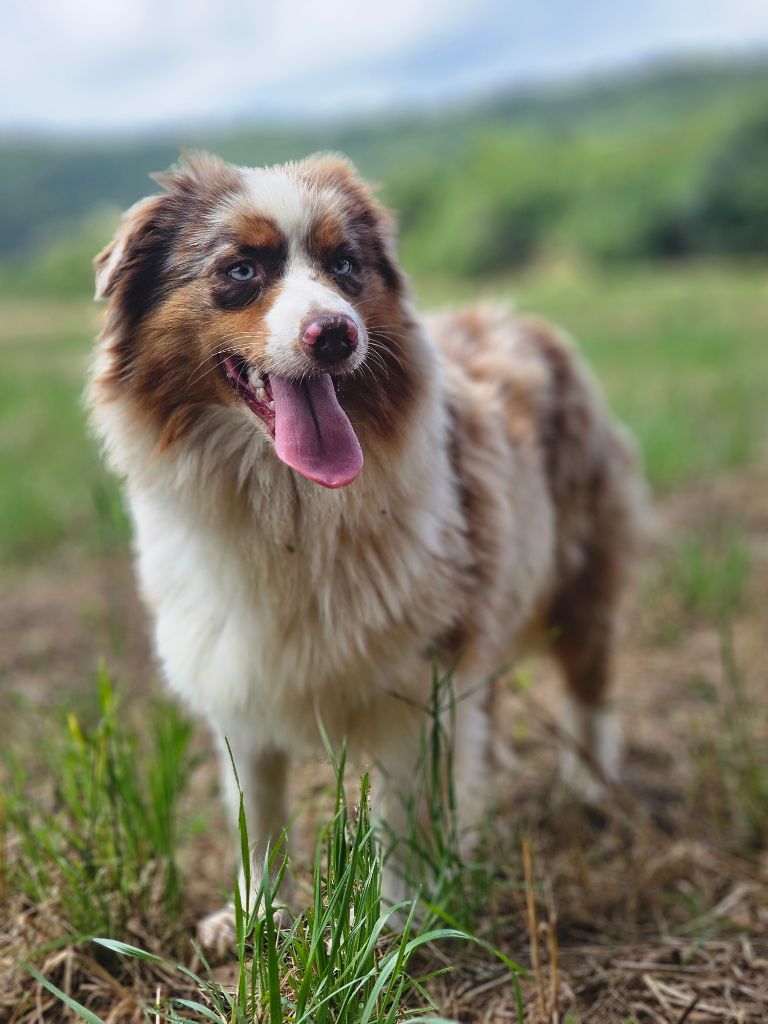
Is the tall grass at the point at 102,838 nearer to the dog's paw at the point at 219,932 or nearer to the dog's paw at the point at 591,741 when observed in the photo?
the dog's paw at the point at 219,932

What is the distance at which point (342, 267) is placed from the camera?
233cm

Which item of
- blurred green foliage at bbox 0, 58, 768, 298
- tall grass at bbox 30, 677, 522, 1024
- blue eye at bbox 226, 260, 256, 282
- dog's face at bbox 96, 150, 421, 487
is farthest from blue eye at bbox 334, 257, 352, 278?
blurred green foliage at bbox 0, 58, 768, 298

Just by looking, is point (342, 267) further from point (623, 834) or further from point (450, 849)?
point (623, 834)

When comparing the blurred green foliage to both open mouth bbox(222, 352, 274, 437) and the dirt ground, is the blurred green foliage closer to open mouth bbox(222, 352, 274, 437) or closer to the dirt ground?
the dirt ground

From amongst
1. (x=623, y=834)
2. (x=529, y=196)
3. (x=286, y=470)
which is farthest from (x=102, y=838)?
(x=529, y=196)

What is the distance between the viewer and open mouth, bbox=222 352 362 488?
2.12 meters

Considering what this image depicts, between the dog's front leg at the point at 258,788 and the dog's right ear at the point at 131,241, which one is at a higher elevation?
the dog's right ear at the point at 131,241

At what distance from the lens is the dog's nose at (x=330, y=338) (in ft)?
6.70

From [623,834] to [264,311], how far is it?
6.63 ft

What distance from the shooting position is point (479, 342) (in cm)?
358

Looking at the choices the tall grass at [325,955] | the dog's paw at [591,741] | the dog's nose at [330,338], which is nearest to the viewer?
the tall grass at [325,955]

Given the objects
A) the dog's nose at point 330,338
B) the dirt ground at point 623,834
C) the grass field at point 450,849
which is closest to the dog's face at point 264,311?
the dog's nose at point 330,338

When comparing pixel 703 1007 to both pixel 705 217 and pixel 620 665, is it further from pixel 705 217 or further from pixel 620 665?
pixel 705 217

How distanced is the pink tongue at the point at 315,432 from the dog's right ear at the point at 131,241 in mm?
486
